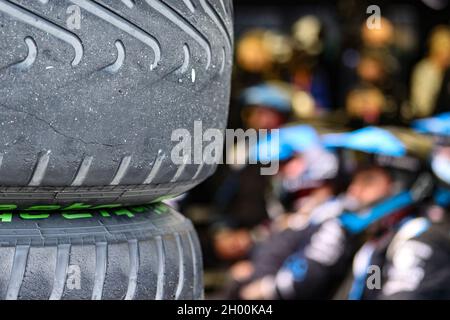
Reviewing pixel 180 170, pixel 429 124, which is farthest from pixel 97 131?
pixel 429 124

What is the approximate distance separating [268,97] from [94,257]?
3.58m

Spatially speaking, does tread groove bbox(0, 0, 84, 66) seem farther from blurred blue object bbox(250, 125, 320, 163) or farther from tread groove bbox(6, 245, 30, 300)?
blurred blue object bbox(250, 125, 320, 163)

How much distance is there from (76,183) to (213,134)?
0.71ft

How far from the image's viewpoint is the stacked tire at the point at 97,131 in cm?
84

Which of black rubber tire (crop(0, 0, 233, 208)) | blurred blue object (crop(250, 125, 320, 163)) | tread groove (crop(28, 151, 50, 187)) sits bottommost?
blurred blue object (crop(250, 125, 320, 163))

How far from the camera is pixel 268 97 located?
4.46 metres

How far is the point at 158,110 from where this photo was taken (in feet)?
3.06

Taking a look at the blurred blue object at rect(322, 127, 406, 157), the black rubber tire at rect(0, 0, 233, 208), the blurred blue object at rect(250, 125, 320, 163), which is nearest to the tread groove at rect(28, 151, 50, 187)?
the black rubber tire at rect(0, 0, 233, 208)

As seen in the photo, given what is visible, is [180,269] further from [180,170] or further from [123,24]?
[123,24]

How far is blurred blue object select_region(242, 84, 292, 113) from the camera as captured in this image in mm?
Answer: 4410

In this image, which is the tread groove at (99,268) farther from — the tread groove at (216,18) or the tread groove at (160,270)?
the tread groove at (216,18)

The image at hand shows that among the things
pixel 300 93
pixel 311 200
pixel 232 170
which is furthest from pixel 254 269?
pixel 300 93

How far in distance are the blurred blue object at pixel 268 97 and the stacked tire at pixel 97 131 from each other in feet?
11.1
